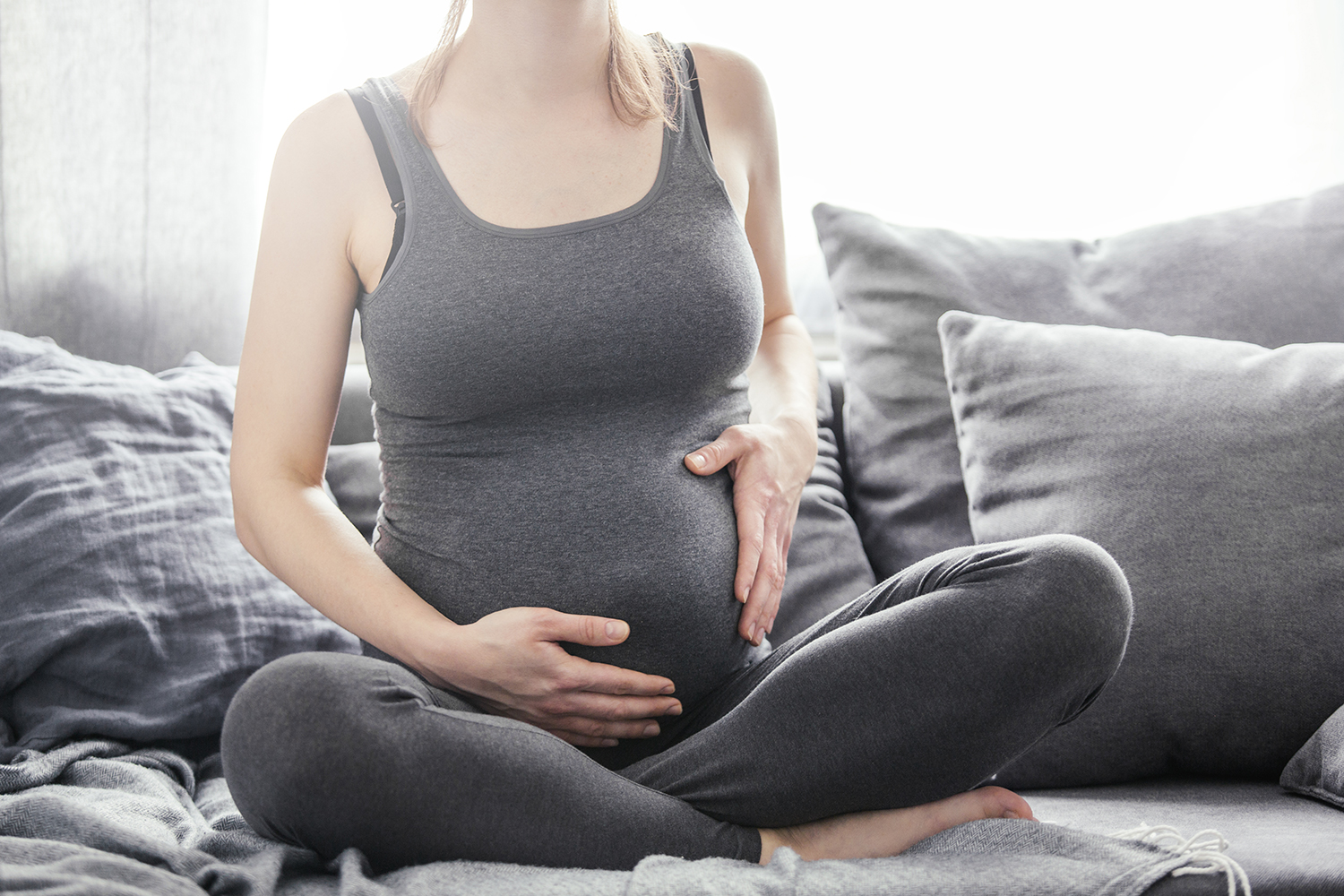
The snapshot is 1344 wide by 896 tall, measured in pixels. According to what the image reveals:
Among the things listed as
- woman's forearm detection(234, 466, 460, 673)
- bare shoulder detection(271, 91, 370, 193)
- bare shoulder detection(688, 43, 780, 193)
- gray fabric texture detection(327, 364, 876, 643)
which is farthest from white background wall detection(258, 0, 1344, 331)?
woman's forearm detection(234, 466, 460, 673)

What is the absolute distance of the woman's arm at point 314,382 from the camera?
85 centimetres

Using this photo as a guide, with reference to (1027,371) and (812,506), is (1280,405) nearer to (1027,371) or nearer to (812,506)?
(1027,371)

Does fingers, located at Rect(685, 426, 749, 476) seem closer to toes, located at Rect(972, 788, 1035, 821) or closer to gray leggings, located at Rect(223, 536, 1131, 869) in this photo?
gray leggings, located at Rect(223, 536, 1131, 869)

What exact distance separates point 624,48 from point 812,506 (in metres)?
0.60

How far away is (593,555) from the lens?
83cm

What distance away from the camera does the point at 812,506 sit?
1.26 metres

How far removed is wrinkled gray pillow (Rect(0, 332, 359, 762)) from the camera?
3.23 ft

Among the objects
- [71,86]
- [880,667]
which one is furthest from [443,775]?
[71,86]

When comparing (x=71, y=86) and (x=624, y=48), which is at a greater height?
(x=624, y=48)

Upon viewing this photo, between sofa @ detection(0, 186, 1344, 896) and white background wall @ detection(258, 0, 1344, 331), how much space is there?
50cm

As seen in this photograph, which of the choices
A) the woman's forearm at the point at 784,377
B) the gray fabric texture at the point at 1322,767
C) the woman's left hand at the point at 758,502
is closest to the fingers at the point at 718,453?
the woman's left hand at the point at 758,502

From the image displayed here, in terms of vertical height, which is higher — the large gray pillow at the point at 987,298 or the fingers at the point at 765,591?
the large gray pillow at the point at 987,298

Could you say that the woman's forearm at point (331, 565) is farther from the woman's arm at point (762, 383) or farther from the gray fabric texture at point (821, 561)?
the gray fabric texture at point (821, 561)

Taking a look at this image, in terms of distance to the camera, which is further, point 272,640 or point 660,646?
point 272,640
